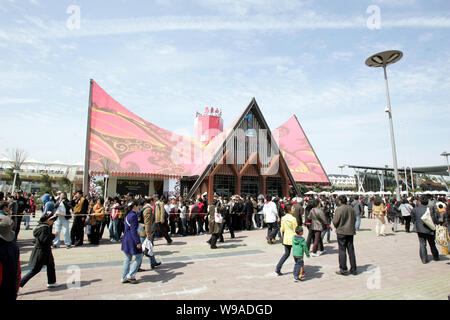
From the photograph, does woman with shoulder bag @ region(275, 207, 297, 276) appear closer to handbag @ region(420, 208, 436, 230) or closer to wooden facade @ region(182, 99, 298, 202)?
handbag @ region(420, 208, 436, 230)

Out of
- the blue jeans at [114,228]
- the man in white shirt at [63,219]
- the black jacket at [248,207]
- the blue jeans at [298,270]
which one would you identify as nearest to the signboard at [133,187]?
the black jacket at [248,207]

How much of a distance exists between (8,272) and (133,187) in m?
24.1

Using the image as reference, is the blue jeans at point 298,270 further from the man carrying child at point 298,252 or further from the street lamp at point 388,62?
the street lamp at point 388,62

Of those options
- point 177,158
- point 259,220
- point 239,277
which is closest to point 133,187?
point 177,158

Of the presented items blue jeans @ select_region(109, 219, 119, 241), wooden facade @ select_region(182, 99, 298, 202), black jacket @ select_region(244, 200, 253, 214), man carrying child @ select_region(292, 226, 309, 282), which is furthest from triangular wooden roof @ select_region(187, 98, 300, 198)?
man carrying child @ select_region(292, 226, 309, 282)

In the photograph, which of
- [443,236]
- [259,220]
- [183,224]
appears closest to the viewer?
[443,236]

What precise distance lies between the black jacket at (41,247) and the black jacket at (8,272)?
113 inches

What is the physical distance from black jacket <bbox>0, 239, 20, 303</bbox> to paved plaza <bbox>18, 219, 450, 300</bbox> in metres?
2.33

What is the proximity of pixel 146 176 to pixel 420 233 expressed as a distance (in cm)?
2144

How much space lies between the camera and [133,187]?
2588 centimetres

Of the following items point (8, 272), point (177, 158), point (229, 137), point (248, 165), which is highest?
point (229, 137)

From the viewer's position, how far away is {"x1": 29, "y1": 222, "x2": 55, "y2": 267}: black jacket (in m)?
5.30

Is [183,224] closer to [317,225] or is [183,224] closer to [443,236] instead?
Result: [317,225]
